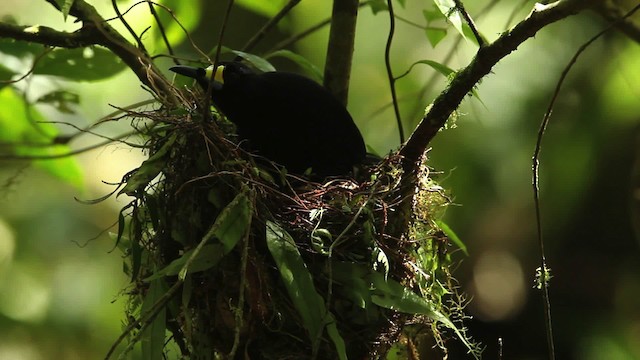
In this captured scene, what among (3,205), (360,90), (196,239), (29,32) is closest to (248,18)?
(360,90)

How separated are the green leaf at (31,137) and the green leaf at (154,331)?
0.74 meters

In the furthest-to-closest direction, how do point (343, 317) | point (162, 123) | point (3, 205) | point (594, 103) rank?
point (3, 205), point (594, 103), point (162, 123), point (343, 317)

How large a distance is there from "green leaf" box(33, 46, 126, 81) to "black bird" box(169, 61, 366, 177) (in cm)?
24

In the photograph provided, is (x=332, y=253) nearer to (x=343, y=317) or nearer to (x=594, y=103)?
(x=343, y=317)

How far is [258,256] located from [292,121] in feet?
1.37

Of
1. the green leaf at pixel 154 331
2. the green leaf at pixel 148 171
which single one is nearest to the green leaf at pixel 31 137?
the green leaf at pixel 148 171

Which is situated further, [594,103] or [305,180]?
[594,103]

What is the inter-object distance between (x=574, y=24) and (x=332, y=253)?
1562mm

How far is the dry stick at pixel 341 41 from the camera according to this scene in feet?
4.88

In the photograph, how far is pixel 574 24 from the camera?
2424 mm

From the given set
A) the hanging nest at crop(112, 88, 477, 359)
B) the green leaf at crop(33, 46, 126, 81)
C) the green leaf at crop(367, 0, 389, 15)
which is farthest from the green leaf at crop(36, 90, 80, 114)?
the green leaf at crop(367, 0, 389, 15)

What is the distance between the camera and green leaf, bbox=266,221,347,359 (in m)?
1.08

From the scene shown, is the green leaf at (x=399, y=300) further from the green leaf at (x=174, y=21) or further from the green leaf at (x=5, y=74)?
the green leaf at (x=5, y=74)

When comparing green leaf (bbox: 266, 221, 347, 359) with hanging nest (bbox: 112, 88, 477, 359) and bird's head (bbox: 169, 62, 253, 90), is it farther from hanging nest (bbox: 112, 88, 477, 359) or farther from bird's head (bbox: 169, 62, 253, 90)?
bird's head (bbox: 169, 62, 253, 90)
